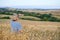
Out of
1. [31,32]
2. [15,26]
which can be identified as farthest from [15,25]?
[31,32]

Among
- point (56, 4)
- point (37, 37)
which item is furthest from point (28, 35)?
point (56, 4)

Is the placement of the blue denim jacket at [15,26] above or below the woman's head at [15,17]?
below

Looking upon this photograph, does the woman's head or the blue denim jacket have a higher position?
the woman's head

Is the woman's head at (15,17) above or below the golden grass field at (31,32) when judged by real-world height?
above

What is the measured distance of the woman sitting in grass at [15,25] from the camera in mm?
1062

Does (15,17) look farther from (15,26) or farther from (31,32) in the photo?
(31,32)

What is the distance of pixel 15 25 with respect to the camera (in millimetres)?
1070

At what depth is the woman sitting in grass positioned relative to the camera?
106 cm

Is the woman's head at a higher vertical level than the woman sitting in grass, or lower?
higher

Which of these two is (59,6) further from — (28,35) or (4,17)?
(4,17)

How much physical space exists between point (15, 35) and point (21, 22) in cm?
16

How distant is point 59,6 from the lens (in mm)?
1105

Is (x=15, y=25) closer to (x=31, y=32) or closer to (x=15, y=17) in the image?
(x=15, y=17)

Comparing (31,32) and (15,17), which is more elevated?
(15,17)
